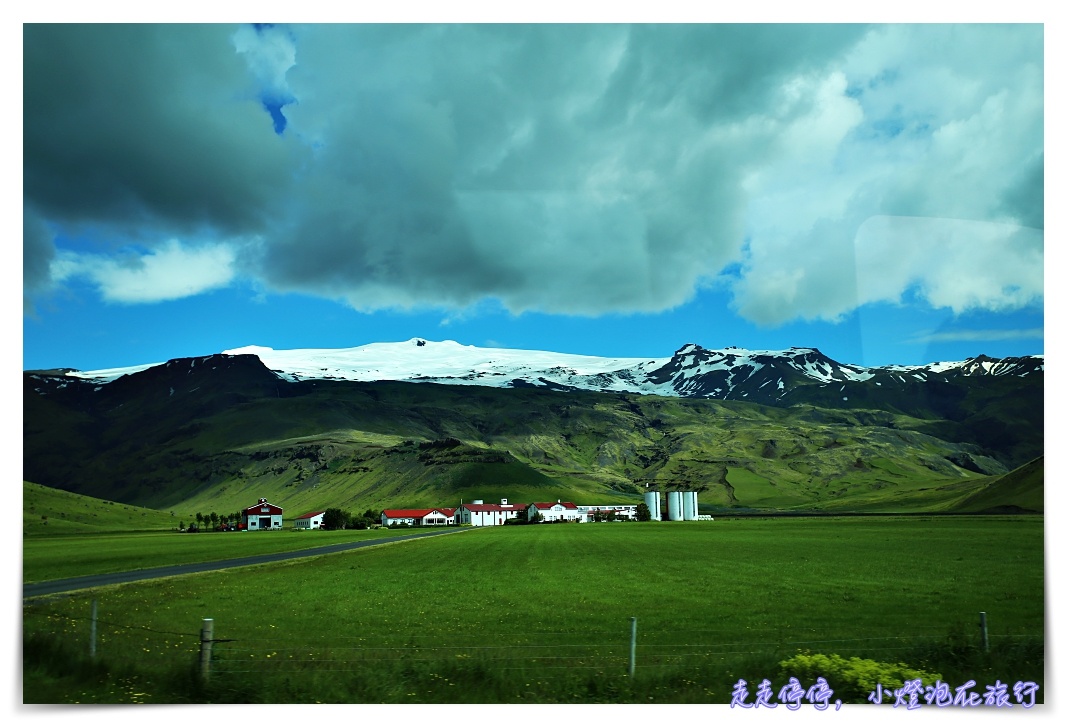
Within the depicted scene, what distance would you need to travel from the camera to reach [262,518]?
81250mm

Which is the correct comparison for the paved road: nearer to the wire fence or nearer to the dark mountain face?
the wire fence

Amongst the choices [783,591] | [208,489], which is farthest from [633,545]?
[208,489]

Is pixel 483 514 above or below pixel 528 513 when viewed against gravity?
above

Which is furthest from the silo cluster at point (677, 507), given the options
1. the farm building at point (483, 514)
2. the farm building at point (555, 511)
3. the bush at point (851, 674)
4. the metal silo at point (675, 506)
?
the bush at point (851, 674)

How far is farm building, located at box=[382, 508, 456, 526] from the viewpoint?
9369cm

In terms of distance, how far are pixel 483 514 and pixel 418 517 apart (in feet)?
37.2

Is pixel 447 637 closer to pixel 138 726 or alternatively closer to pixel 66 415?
pixel 138 726

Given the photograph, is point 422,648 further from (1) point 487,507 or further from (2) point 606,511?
(2) point 606,511

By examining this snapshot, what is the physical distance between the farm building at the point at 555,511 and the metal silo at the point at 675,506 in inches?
702

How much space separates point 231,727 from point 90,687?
2055 mm

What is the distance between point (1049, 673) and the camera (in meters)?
9.75

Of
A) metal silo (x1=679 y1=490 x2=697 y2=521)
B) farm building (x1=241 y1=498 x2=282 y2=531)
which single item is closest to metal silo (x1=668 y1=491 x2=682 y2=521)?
metal silo (x1=679 y1=490 x2=697 y2=521)

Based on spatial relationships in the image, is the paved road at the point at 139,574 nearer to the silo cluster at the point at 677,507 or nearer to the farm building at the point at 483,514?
the farm building at the point at 483,514

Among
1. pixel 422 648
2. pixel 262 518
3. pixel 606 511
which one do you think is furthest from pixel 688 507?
pixel 422 648
